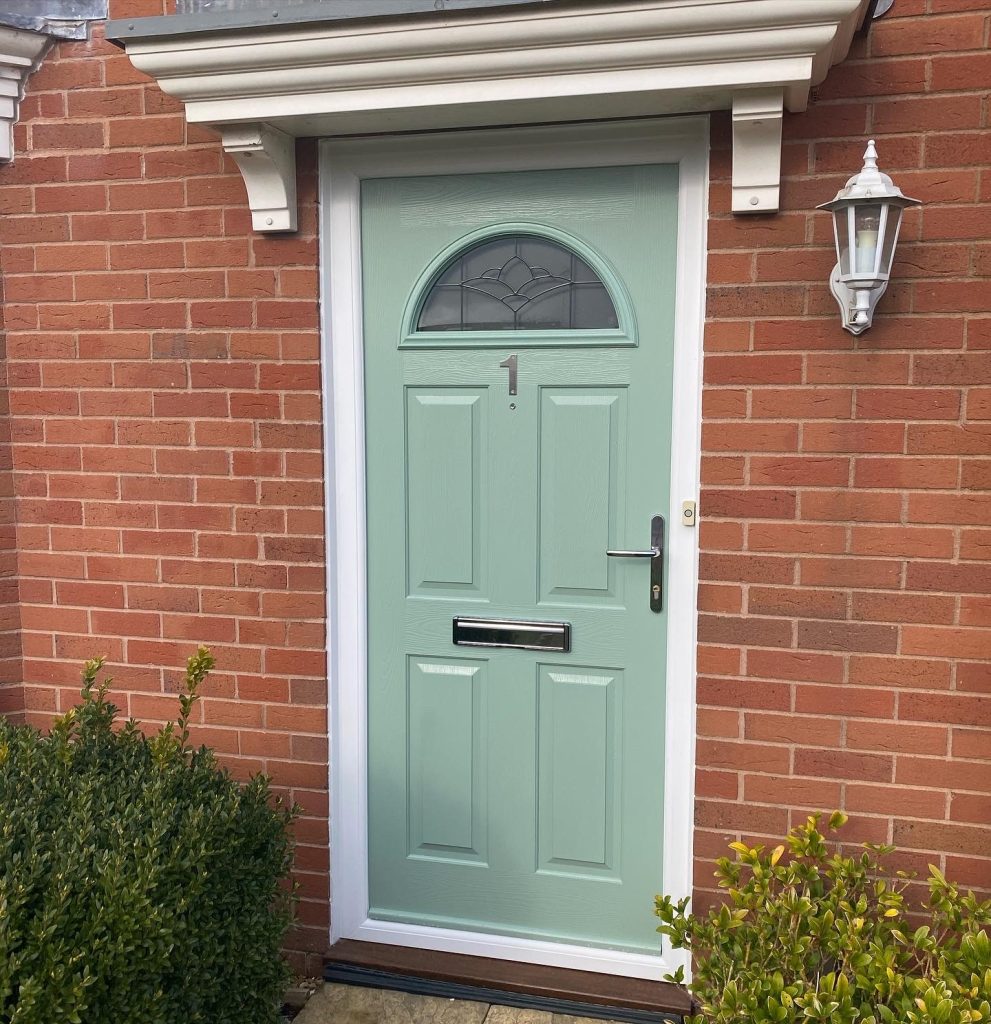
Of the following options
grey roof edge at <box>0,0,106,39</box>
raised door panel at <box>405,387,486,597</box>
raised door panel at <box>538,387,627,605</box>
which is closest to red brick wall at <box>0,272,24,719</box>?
grey roof edge at <box>0,0,106,39</box>

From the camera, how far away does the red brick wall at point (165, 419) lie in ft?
9.32

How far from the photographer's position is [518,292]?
9.07 ft

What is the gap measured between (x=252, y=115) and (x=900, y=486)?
2012 mm

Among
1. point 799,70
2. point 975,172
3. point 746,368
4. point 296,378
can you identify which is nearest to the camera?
point 799,70

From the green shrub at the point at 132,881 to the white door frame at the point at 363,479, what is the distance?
472mm

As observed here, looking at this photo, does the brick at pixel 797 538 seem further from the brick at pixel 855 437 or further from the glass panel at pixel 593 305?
the glass panel at pixel 593 305

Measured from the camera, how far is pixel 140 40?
2.41m

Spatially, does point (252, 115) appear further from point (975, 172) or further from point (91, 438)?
point (975, 172)

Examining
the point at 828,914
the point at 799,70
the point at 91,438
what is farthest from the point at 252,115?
the point at 828,914

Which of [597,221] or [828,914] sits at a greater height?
[597,221]

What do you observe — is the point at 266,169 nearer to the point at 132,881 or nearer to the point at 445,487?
the point at 445,487

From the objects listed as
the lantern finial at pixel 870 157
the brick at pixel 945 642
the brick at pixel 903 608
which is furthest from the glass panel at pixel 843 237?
the brick at pixel 945 642

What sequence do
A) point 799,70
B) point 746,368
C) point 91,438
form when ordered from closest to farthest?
1. point 799,70
2. point 746,368
3. point 91,438

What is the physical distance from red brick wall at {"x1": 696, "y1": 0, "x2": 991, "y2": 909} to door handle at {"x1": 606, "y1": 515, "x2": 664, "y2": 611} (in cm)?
15
